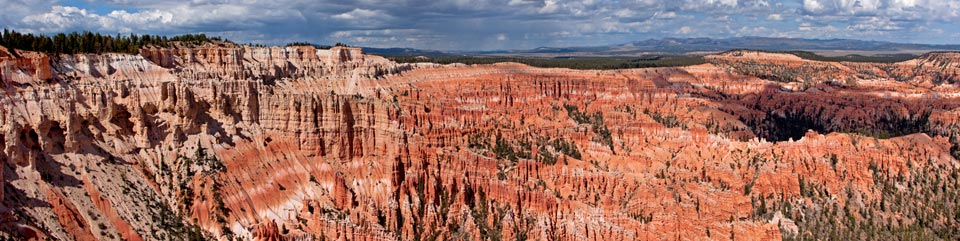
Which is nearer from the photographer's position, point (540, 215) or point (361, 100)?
point (540, 215)

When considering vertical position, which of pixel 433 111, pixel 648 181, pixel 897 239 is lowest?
pixel 897 239

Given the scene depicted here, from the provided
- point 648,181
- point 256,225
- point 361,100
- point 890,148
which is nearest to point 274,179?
point 256,225

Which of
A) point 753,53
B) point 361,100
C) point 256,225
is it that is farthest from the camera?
point 753,53

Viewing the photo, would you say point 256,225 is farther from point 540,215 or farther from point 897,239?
point 897,239

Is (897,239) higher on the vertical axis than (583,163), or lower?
lower

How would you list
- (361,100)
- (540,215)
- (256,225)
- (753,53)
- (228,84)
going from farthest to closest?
(753,53) < (361,100) < (228,84) < (540,215) < (256,225)

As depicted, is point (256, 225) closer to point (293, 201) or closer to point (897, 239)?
point (293, 201)
